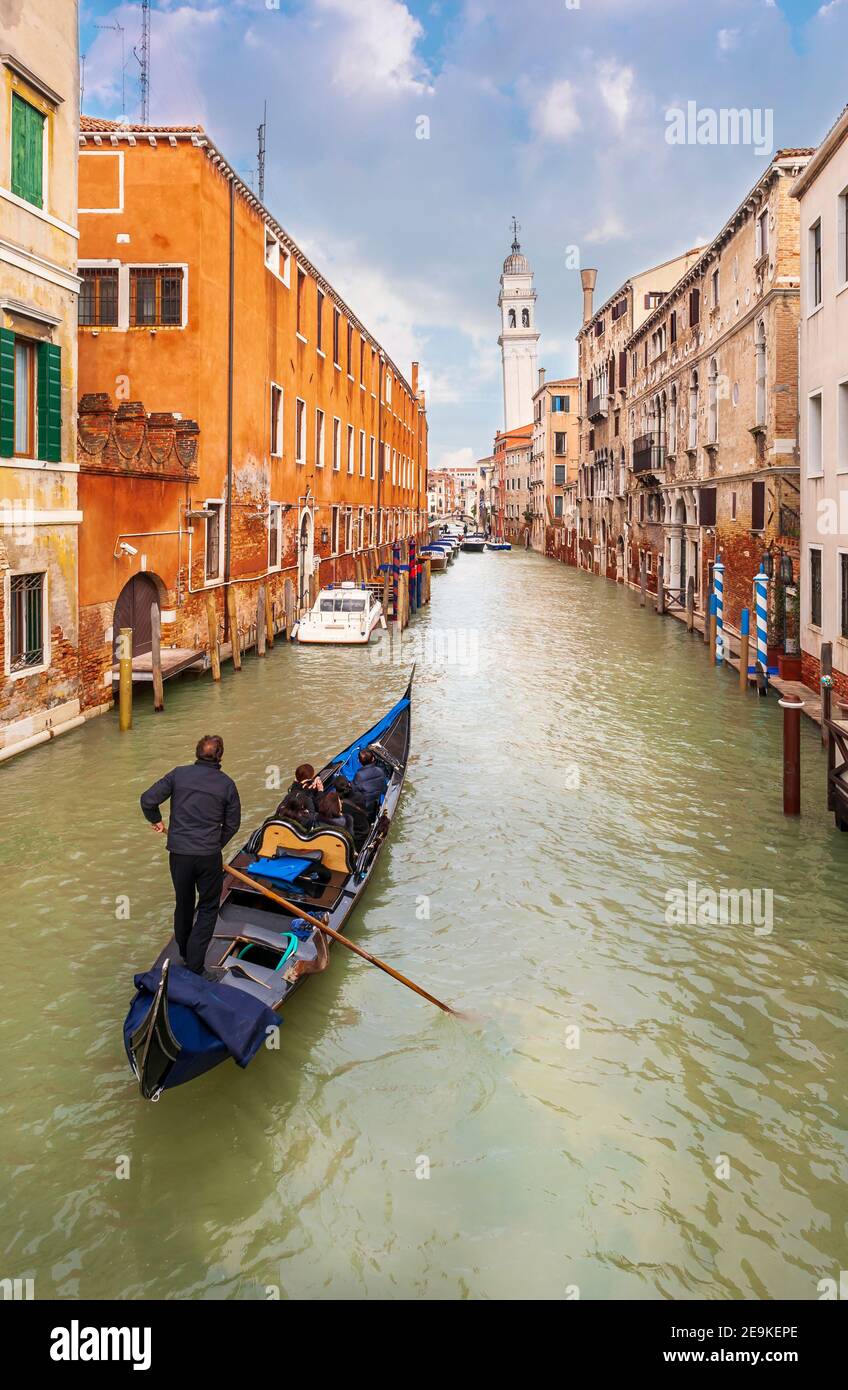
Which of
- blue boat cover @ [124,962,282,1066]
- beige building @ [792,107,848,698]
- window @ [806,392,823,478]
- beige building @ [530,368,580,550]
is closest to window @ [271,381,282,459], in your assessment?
beige building @ [792,107,848,698]

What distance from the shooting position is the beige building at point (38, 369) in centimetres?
1076

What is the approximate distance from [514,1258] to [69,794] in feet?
24.4

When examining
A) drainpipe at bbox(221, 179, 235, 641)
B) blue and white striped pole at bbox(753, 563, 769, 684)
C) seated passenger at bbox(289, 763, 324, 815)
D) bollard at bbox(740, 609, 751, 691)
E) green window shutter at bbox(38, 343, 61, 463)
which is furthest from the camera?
drainpipe at bbox(221, 179, 235, 641)

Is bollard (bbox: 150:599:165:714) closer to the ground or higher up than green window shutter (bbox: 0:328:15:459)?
closer to the ground

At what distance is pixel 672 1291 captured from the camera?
4023 mm

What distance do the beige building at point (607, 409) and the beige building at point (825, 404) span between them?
67.5 feet

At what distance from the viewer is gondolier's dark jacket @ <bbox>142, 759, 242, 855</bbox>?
5.79 meters

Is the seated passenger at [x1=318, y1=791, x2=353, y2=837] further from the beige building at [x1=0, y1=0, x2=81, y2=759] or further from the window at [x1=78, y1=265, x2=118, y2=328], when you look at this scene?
the window at [x1=78, y1=265, x2=118, y2=328]

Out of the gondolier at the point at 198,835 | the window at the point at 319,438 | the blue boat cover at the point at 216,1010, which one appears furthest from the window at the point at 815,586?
the window at the point at 319,438

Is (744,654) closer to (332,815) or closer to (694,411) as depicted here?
(332,815)

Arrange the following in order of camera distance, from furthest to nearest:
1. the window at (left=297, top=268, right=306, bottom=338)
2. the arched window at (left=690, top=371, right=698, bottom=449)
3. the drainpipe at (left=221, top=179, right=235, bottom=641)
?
1. the arched window at (left=690, top=371, right=698, bottom=449)
2. the window at (left=297, top=268, right=306, bottom=338)
3. the drainpipe at (left=221, top=179, right=235, bottom=641)

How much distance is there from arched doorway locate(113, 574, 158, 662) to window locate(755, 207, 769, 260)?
40.0 feet

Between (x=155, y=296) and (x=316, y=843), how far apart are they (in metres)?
12.8
